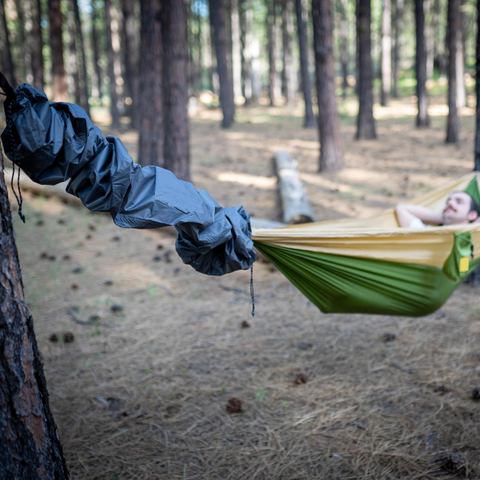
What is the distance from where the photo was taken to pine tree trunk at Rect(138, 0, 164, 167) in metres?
5.68

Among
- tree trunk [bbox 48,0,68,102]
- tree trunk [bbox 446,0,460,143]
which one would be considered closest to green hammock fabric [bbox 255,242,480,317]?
tree trunk [bbox 446,0,460,143]

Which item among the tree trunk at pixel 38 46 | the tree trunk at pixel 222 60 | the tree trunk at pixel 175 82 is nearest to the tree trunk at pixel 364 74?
the tree trunk at pixel 222 60

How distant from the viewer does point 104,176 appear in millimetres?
1347

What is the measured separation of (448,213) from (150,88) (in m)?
4.48

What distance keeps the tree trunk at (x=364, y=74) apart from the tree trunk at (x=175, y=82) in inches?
199

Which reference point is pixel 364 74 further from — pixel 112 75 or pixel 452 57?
pixel 112 75

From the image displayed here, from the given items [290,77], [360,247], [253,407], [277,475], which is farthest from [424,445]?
[290,77]

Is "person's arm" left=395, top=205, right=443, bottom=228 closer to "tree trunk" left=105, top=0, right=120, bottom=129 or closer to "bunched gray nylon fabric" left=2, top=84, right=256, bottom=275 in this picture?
"bunched gray nylon fabric" left=2, top=84, right=256, bottom=275

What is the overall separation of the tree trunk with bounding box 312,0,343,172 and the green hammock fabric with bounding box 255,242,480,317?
5285 millimetres

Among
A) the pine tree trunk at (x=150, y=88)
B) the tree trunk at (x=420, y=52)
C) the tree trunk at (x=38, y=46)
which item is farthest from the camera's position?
the tree trunk at (x=38, y=46)

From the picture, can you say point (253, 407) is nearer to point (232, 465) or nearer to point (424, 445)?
point (232, 465)

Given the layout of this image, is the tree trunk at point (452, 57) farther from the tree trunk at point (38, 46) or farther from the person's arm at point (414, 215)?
the tree trunk at point (38, 46)

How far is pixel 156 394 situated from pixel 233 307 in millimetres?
1071

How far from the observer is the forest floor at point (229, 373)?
1795mm
